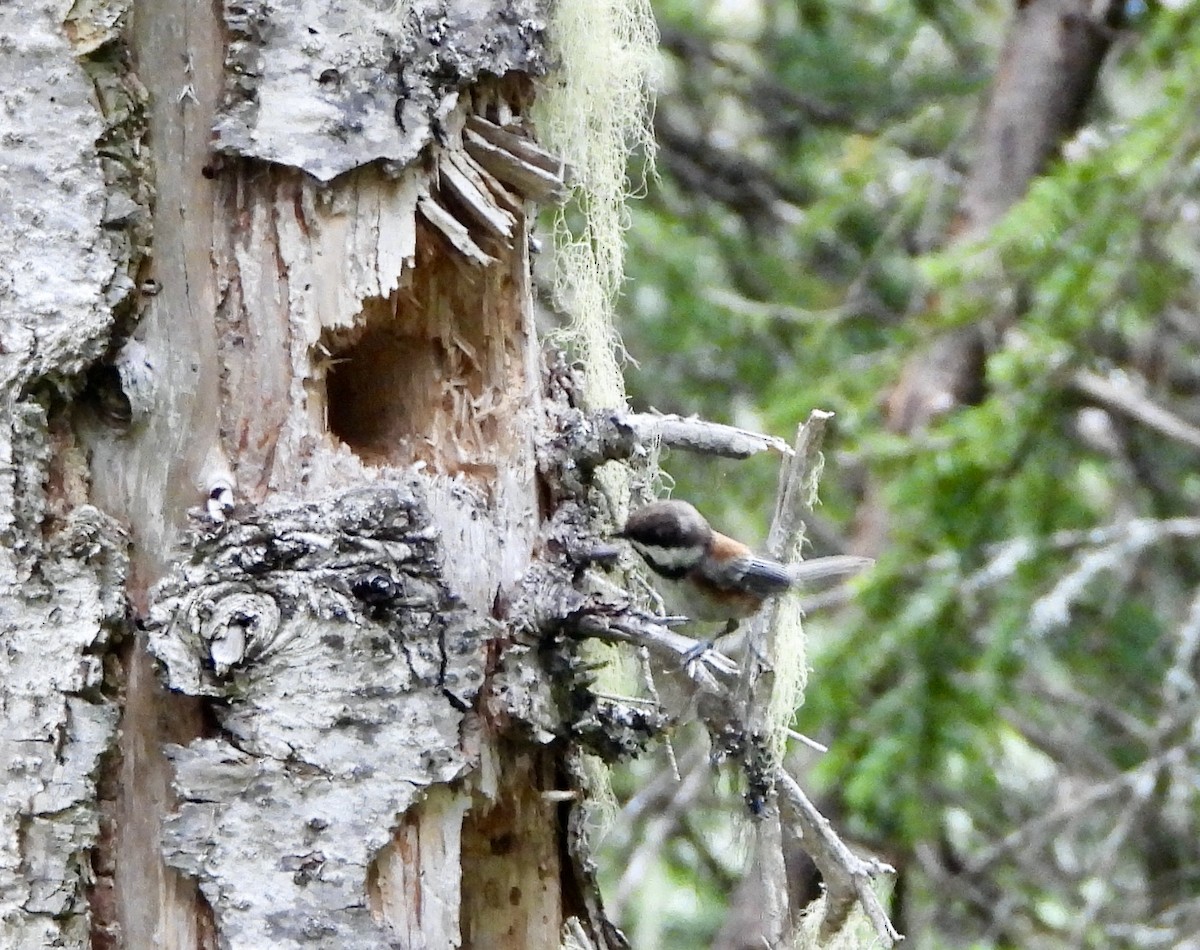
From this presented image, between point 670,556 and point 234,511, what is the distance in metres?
0.62

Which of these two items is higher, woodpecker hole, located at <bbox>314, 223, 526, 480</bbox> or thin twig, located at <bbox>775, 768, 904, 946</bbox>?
woodpecker hole, located at <bbox>314, 223, 526, 480</bbox>

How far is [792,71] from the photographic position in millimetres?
4500

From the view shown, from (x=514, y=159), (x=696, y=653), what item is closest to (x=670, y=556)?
(x=696, y=653)

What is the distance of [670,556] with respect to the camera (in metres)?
1.94

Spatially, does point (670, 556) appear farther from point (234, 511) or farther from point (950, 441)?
point (950, 441)

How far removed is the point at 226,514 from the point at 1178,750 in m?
2.02

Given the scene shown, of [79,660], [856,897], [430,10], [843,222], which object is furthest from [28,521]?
[843,222]

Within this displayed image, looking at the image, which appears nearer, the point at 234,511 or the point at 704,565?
the point at 234,511

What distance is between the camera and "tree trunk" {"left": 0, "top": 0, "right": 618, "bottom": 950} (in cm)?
149

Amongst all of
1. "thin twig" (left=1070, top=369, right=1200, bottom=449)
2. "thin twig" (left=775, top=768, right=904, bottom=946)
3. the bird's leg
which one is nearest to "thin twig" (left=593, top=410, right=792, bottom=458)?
the bird's leg

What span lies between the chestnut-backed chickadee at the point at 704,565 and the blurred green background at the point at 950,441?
0.33 meters

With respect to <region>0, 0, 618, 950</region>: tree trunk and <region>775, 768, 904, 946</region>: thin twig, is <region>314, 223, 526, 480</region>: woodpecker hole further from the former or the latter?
<region>775, 768, 904, 946</region>: thin twig

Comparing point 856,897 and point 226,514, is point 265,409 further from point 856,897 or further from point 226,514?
point 856,897

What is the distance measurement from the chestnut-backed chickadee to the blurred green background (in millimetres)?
326
